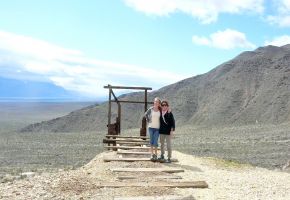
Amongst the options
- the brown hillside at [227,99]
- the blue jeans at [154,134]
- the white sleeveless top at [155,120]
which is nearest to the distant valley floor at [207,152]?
the blue jeans at [154,134]

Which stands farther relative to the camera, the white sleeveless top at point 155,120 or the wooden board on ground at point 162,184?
the white sleeveless top at point 155,120

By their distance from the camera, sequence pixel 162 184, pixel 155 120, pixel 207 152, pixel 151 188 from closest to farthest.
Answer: pixel 151 188 → pixel 162 184 → pixel 155 120 → pixel 207 152

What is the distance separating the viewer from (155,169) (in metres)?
13.4

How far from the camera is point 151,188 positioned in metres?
10.9

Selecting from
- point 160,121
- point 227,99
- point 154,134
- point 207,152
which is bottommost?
point 207,152

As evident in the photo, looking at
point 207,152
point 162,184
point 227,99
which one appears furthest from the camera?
point 227,99

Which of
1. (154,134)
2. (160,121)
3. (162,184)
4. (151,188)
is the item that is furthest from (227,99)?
(151,188)

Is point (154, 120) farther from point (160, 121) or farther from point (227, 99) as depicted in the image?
point (227, 99)

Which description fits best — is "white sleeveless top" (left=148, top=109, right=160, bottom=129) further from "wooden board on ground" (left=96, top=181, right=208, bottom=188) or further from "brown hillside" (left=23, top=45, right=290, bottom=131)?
"brown hillside" (left=23, top=45, right=290, bottom=131)

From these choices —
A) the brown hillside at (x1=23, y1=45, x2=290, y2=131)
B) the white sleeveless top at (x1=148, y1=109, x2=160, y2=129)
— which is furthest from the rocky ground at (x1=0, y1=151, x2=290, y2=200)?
the brown hillside at (x1=23, y1=45, x2=290, y2=131)

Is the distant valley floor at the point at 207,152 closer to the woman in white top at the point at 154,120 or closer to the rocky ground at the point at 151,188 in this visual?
the woman in white top at the point at 154,120

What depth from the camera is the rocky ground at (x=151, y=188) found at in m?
10.7

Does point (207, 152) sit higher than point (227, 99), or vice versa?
point (227, 99)

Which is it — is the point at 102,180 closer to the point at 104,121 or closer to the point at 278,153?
the point at 278,153
